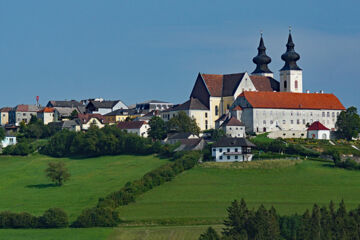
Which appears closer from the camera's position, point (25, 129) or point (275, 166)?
point (275, 166)

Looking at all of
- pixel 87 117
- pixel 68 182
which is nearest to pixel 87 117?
pixel 87 117

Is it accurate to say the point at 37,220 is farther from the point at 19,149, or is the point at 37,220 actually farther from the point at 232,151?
the point at 19,149

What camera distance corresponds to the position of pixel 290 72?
134m

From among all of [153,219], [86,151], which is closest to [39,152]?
[86,151]

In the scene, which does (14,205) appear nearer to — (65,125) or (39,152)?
(39,152)

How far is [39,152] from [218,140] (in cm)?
2875

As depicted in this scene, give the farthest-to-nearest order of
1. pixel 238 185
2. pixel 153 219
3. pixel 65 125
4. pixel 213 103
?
pixel 65 125
pixel 213 103
pixel 238 185
pixel 153 219

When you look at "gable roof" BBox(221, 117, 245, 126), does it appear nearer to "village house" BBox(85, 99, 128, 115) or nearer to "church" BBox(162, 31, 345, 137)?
"church" BBox(162, 31, 345, 137)

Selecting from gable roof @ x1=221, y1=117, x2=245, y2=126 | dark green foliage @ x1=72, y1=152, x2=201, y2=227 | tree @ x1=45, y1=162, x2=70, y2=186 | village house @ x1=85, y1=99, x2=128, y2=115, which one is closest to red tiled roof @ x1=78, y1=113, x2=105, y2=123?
village house @ x1=85, y1=99, x2=128, y2=115

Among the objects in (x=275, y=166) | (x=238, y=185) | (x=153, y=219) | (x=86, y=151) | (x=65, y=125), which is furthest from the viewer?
(x=65, y=125)

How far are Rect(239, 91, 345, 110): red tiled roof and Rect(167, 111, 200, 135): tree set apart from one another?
8.25m

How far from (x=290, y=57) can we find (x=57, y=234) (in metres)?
66.7

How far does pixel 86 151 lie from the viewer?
393ft

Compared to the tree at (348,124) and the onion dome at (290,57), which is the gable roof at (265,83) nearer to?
the onion dome at (290,57)
